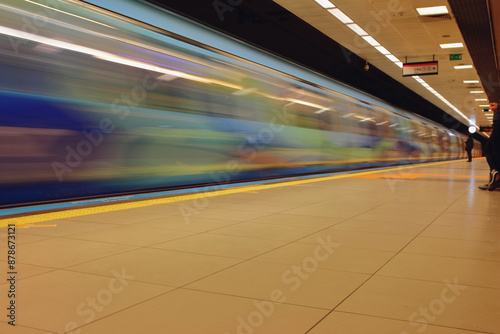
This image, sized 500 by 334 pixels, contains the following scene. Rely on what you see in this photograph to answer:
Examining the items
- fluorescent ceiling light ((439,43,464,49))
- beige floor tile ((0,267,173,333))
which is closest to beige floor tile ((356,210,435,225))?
beige floor tile ((0,267,173,333))

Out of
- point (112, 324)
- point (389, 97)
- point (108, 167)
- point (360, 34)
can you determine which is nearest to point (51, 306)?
point (112, 324)

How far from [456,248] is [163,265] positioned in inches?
81.2

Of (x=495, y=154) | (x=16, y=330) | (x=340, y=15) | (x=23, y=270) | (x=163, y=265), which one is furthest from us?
(x=340, y=15)

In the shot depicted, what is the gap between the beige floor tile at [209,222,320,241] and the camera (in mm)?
3869

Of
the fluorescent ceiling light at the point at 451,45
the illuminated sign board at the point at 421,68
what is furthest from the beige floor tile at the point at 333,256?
the illuminated sign board at the point at 421,68

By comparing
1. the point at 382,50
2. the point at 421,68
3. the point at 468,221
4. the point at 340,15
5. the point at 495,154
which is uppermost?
the point at 340,15

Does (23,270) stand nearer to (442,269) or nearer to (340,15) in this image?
(442,269)

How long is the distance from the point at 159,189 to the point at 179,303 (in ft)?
13.0

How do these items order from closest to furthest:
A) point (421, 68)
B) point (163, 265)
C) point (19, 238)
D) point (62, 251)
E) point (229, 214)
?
point (163, 265) < point (62, 251) < point (19, 238) < point (229, 214) < point (421, 68)

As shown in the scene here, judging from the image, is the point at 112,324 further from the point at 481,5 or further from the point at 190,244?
the point at 481,5

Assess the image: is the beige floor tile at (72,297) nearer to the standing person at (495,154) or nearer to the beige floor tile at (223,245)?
the beige floor tile at (223,245)

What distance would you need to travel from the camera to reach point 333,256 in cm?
323

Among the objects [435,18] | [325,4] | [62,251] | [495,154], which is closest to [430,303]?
[62,251]

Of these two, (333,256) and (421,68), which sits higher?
(421,68)
